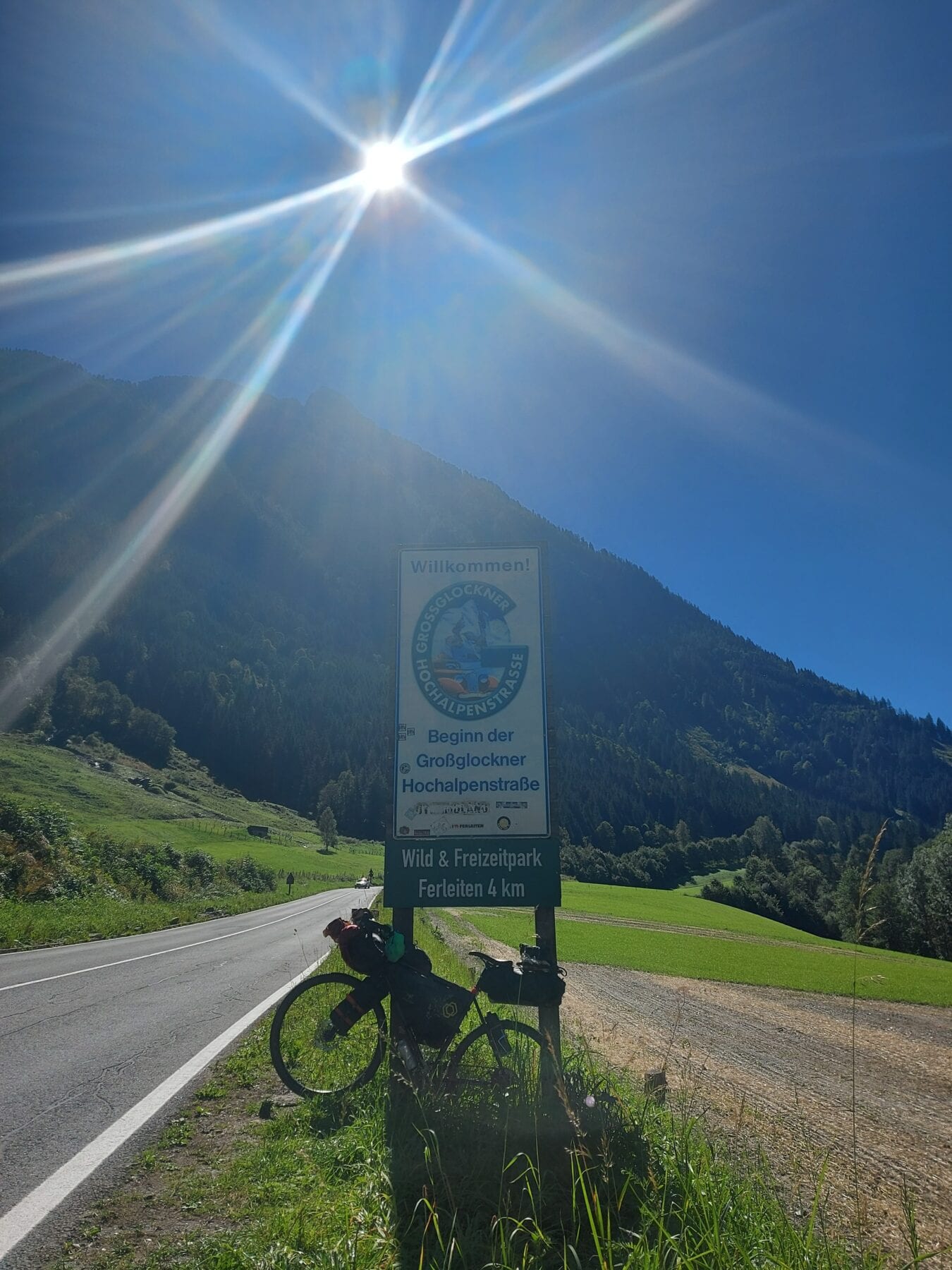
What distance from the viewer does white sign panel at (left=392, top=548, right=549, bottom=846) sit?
570cm

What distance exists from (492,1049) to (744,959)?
85.1 ft

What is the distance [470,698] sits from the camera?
19.4 feet

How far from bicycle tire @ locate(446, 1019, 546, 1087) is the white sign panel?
1385mm

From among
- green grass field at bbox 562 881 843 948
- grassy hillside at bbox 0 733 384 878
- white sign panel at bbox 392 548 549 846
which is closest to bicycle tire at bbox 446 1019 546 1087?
white sign panel at bbox 392 548 549 846

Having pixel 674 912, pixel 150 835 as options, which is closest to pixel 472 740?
pixel 674 912

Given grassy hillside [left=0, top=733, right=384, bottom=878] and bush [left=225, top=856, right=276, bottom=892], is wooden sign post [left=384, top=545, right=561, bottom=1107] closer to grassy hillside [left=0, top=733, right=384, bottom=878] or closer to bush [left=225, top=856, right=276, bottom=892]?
grassy hillside [left=0, top=733, right=384, bottom=878]

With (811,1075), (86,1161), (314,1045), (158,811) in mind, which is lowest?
(811,1075)

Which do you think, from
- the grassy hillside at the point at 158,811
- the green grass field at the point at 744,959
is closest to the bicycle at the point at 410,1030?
the green grass field at the point at 744,959

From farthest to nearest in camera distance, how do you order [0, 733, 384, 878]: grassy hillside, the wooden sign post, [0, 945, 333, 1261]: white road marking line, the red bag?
1. [0, 733, 384, 878]: grassy hillside
2. the wooden sign post
3. the red bag
4. [0, 945, 333, 1261]: white road marking line

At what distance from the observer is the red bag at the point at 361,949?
5.11 metres

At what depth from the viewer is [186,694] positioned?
190 m

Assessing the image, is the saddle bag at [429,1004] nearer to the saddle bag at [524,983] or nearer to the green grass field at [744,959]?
the saddle bag at [524,983]

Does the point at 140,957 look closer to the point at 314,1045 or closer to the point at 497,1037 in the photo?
the point at 314,1045

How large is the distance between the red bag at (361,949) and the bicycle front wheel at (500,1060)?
0.86 meters
